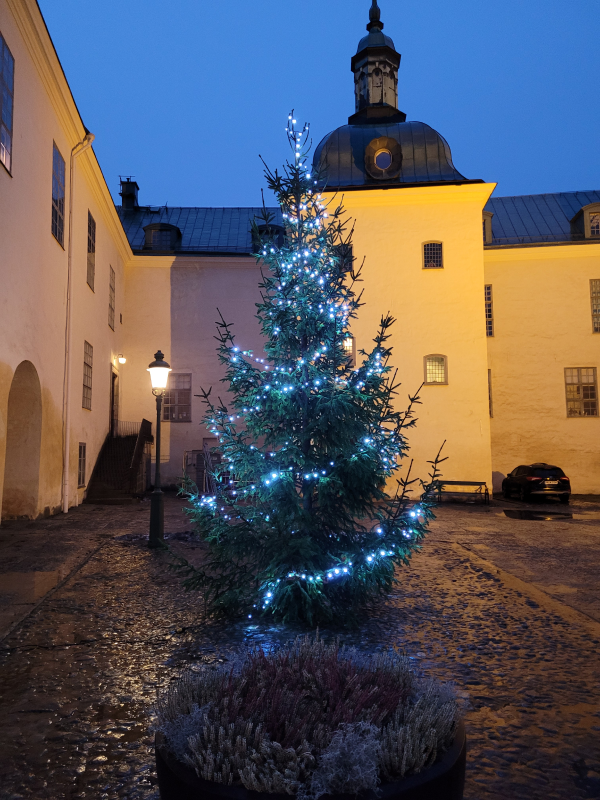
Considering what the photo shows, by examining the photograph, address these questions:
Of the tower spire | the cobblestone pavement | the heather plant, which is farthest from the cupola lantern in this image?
the heather plant

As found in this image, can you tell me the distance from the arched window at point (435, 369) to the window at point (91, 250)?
38.8 ft

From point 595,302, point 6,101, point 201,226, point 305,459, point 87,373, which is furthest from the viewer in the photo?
point 201,226

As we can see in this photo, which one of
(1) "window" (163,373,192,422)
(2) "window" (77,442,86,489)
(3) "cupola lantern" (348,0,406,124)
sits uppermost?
(3) "cupola lantern" (348,0,406,124)

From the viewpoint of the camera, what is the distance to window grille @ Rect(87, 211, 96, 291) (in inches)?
731

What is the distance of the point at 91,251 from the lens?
742 inches

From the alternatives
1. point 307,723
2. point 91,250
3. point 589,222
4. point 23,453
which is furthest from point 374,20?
point 307,723

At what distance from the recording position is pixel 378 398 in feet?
20.2

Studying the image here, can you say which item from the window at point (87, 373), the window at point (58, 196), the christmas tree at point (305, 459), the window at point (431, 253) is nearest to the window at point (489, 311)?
the window at point (431, 253)

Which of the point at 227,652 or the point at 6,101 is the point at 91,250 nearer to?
the point at 6,101

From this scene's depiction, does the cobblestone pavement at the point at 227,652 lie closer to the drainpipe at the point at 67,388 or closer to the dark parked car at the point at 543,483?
the drainpipe at the point at 67,388

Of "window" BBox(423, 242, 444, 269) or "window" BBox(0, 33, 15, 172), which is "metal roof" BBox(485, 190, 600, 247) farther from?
"window" BBox(0, 33, 15, 172)

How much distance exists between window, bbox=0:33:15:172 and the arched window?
15493 millimetres

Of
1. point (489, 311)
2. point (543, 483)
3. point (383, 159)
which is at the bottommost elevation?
point (543, 483)

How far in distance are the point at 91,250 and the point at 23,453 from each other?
7976 mm
